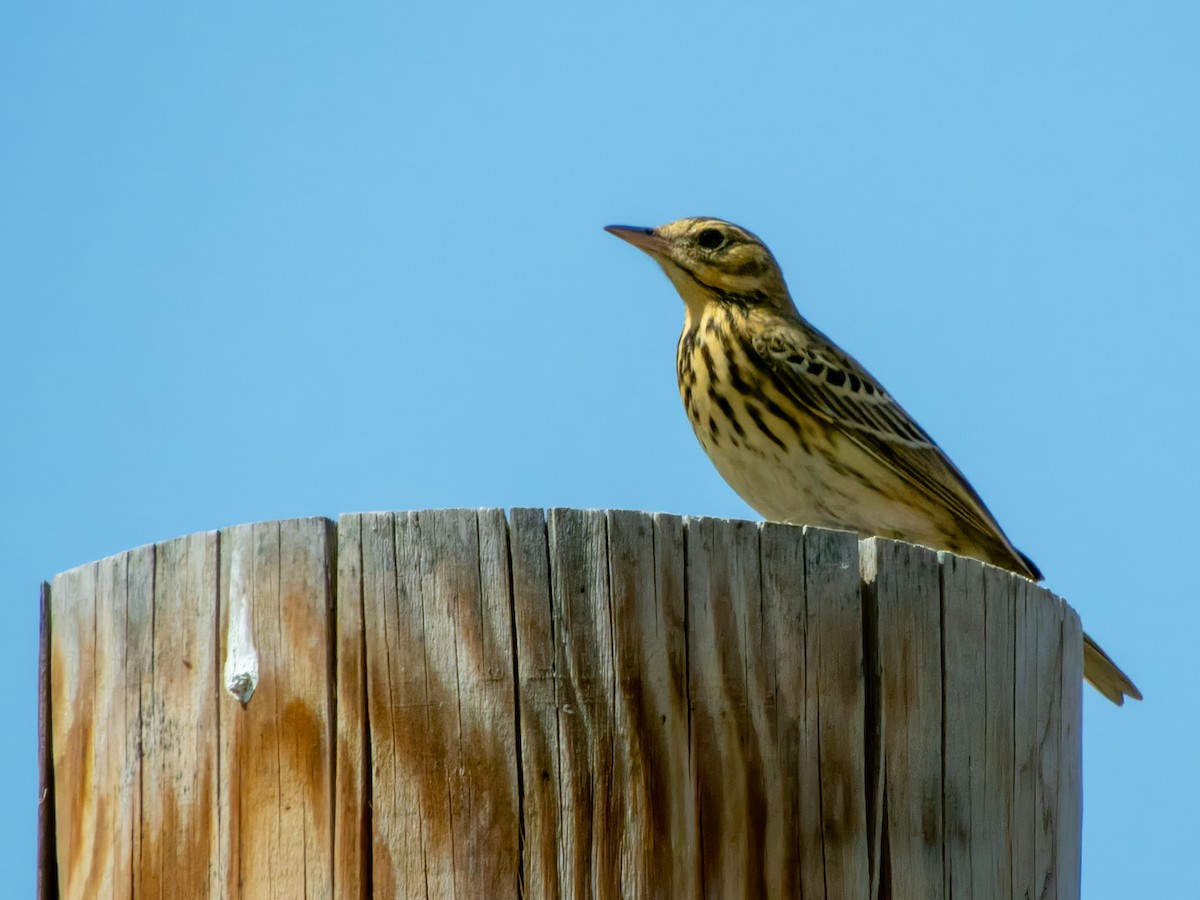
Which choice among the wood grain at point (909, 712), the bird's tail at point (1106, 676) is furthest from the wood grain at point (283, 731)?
the bird's tail at point (1106, 676)

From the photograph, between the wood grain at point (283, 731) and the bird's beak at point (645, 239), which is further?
the bird's beak at point (645, 239)

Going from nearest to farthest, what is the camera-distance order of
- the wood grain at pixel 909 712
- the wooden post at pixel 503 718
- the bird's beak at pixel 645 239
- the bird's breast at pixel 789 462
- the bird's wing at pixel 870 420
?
1. the wooden post at pixel 503 718
2. the wood grain at pixel 909 712
3. the bird's breast at pixel 789 462
4. the bird's wing at pixel 870 420
5. the bird's beak at pixel 645 239

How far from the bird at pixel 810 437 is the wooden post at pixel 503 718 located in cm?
392

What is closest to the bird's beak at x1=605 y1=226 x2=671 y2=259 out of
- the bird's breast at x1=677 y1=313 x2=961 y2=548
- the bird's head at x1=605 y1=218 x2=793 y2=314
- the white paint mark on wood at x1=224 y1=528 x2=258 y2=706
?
the bird's head at x1=605 y1=218 x2=793 y2=314

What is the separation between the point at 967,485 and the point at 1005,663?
14.6 feet

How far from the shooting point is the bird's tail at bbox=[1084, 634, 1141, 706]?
262 inches

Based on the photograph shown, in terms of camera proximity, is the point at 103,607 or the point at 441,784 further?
the point at 103,607

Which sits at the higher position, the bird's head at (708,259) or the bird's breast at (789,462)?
the bird's head at (708,259)

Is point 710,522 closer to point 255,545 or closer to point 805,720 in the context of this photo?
point 805,720

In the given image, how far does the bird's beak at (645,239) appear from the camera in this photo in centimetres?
871

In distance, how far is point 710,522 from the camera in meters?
3.59

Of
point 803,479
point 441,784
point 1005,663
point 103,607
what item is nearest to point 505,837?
point 441,784

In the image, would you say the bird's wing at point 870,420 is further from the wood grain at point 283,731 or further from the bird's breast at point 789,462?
the wood grain at point 283,731

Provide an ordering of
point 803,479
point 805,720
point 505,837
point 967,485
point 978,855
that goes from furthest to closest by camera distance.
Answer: point 967,485, point 803,479, point 978,855, point 805,720, point 505,837
